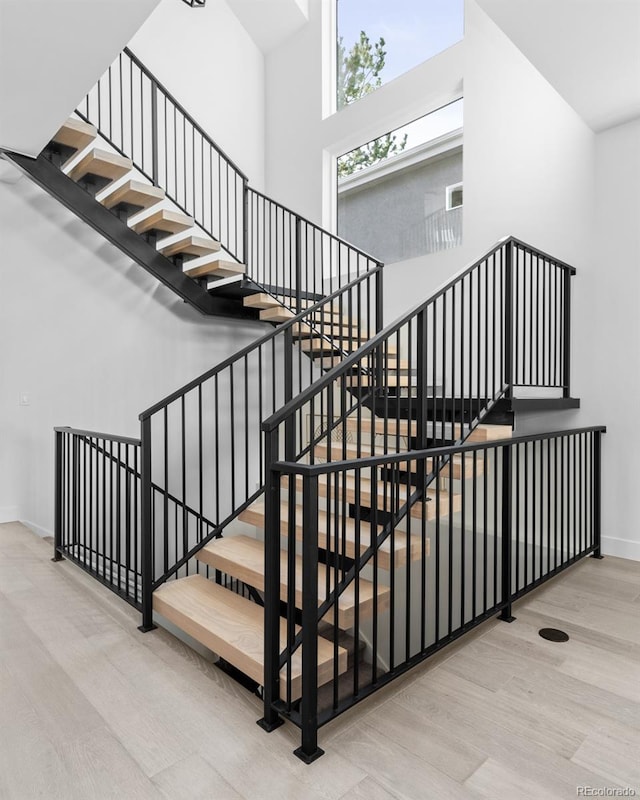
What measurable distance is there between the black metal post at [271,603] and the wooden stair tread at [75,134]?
2957mm

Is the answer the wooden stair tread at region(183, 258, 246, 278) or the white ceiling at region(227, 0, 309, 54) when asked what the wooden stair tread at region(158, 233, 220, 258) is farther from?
the white ceiling at region(227, 0, 309, 54)

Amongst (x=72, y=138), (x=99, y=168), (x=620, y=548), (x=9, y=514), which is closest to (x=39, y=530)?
(x=9, y=514)

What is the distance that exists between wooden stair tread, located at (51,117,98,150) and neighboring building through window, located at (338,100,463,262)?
2.91 meters

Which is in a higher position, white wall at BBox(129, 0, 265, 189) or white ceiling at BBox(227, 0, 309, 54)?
white ceiling at BBox(227, 0, 309, 54)

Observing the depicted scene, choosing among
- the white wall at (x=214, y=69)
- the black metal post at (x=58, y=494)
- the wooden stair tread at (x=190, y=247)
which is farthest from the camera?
the white wall at (x=214, y=69)

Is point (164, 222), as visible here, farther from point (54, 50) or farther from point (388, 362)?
point (388, 362)

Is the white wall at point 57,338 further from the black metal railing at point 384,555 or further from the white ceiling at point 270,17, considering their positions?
the white ceiling at point 270,17

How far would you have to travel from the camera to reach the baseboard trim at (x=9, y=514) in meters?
4.41

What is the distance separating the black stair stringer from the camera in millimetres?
3666

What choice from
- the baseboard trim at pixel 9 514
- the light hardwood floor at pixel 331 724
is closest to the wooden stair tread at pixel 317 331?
the light hardwood floor at pixel 331 724

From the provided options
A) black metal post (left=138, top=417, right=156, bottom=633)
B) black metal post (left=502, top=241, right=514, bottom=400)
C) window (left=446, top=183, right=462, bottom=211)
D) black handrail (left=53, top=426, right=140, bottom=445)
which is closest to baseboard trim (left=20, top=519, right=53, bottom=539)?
black handrail (left=53, top=426, right=140, bottom=445)

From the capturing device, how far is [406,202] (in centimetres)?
521

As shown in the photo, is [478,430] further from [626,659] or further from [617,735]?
[617,735]

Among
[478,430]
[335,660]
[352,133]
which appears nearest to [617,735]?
[335,660]
